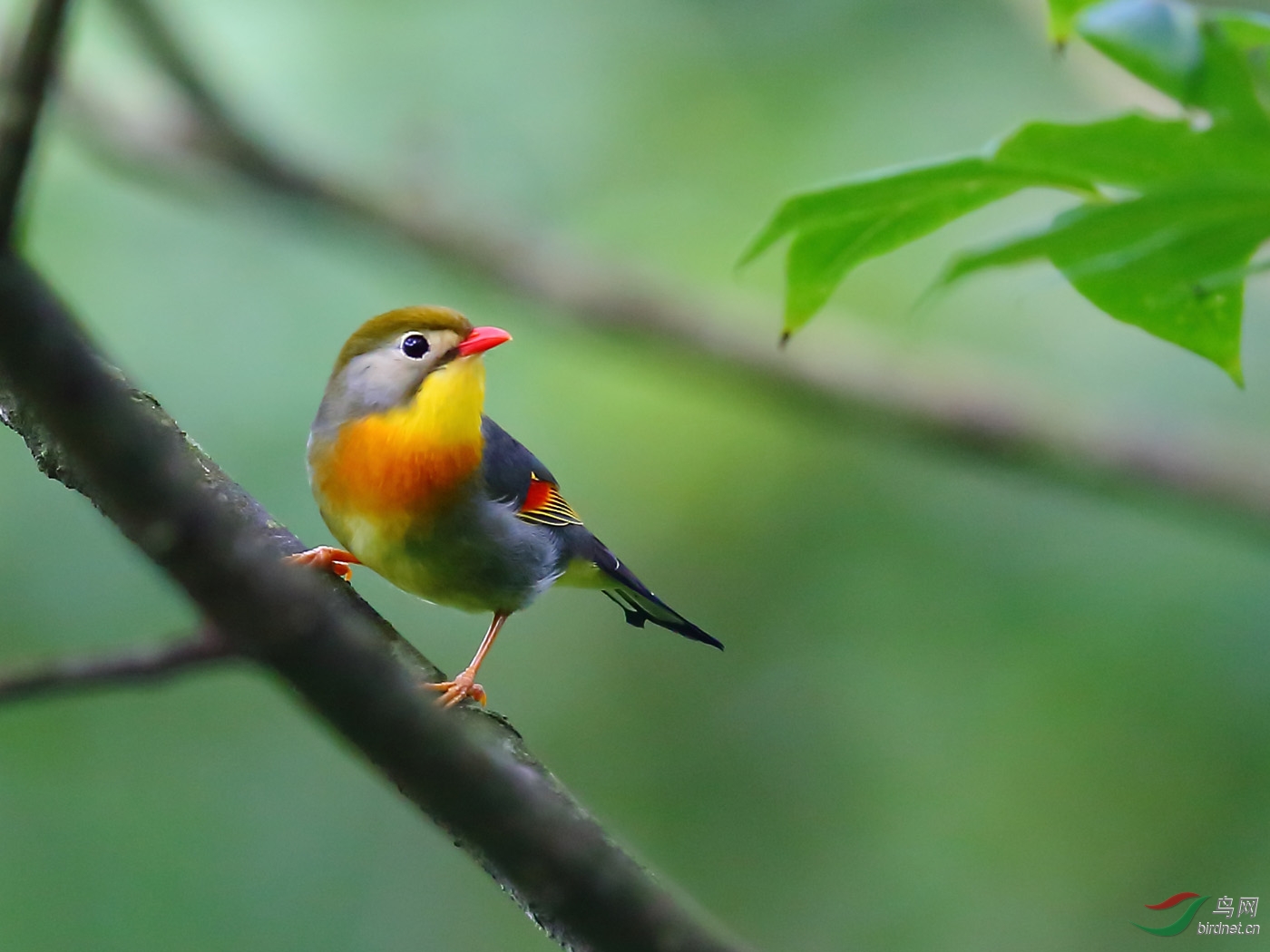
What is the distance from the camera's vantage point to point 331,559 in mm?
2098

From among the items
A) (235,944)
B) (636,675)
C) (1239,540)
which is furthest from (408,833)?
(1239,540)

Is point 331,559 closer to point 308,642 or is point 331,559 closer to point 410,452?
point 410,452

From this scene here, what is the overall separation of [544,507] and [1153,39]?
4.60ft

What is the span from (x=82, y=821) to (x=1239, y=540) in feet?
15.4

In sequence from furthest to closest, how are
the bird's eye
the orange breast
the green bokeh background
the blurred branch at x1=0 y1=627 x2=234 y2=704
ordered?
the green bokeh background, the bird's eye, the orange breast, the blurred branch at x1=0 y1=627 x2=234 y2=704

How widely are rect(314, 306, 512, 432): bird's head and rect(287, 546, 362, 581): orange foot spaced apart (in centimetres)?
20

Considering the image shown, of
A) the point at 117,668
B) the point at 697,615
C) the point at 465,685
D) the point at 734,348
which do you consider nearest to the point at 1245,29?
the point at 117,668

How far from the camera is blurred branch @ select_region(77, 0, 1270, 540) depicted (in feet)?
15.3

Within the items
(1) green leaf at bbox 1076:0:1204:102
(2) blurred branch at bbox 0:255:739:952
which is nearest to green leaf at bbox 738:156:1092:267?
(1) green leaf at bbox 1076:0:1204:102

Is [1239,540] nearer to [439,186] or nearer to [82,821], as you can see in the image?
[439,186]

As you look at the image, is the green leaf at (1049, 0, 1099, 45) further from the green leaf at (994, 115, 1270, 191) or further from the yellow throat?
the yellow throat

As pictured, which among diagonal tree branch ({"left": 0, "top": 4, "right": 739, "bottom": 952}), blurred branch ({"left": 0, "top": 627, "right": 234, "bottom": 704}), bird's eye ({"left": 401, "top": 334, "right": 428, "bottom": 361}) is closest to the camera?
diagonal tree branch ({"left": 0, "top": 4, "right": 739, "bottom": 952})

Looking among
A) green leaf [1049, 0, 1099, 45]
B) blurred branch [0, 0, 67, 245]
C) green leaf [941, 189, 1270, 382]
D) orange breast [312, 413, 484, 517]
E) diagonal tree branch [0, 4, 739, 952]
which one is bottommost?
orange breast [312, 413, 484, 517]

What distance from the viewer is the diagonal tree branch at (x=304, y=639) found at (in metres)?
0.77
